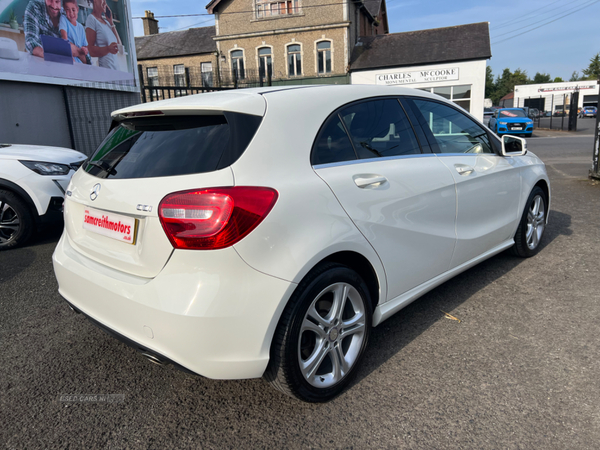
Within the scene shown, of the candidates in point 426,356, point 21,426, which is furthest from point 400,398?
point 21,426

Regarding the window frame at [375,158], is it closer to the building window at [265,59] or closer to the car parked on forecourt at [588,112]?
the building window at [265,59]

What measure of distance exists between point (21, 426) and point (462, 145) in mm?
3284

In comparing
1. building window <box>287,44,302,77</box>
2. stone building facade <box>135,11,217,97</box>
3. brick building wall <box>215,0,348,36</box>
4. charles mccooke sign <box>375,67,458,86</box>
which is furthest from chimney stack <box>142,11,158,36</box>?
charles mccooke sign <box>375,67,458,86</box>

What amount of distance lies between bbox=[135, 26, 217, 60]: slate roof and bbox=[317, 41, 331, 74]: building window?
9.83 meters

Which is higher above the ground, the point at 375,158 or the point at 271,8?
the point at 271,8

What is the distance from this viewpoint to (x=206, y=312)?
1.84 meters

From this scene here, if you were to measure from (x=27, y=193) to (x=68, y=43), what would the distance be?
23.9ft

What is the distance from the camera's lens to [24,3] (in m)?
9.38

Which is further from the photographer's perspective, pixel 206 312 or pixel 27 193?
pixel 27 193

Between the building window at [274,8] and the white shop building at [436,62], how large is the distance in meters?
5.56

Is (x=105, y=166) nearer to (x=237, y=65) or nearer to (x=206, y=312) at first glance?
(x=206, y=312)

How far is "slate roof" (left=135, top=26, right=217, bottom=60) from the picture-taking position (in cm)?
3697

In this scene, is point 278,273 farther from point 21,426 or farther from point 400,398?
point 21,426

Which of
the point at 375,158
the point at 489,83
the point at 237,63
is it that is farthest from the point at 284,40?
the point at 489,83
